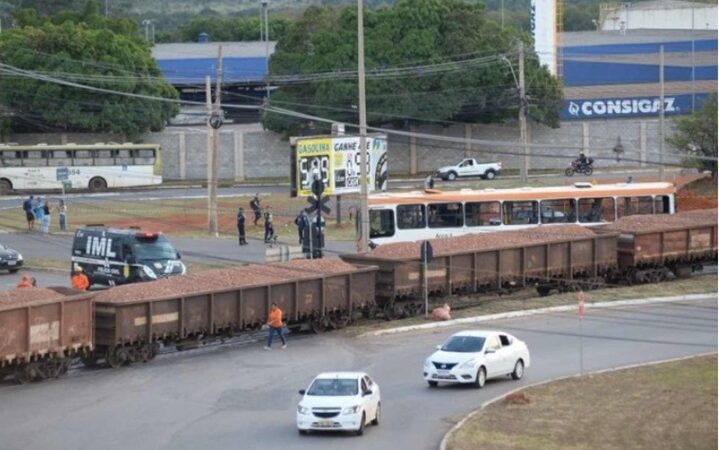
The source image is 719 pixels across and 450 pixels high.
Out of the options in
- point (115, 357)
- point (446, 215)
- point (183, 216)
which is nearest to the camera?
point (115, 357)

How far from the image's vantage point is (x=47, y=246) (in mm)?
58594

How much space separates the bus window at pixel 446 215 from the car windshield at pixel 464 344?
20.9 metres

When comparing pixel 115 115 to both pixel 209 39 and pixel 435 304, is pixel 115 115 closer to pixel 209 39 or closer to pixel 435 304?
pixel 435 304

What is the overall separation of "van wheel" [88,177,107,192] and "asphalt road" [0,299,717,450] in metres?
46.2

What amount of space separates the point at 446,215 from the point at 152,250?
42.6 feet

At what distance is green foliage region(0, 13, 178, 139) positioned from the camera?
288 ft

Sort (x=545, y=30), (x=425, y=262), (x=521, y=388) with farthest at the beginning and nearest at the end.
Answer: (x=545, y=30) < (x=425, y=262) < (x=521, y=388)

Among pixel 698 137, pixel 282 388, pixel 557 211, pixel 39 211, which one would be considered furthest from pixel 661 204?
pixel 39 211

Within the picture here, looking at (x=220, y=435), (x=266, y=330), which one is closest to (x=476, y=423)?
(x=220, y=435)

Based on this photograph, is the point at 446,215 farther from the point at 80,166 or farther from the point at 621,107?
the point at 621,107

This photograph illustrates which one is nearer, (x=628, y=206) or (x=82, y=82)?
(x=628, y=206)

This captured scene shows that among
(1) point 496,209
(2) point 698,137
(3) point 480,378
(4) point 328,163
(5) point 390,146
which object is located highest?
(2) point 698,137

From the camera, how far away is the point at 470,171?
275 ft

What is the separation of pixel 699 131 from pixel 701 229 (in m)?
23.3
